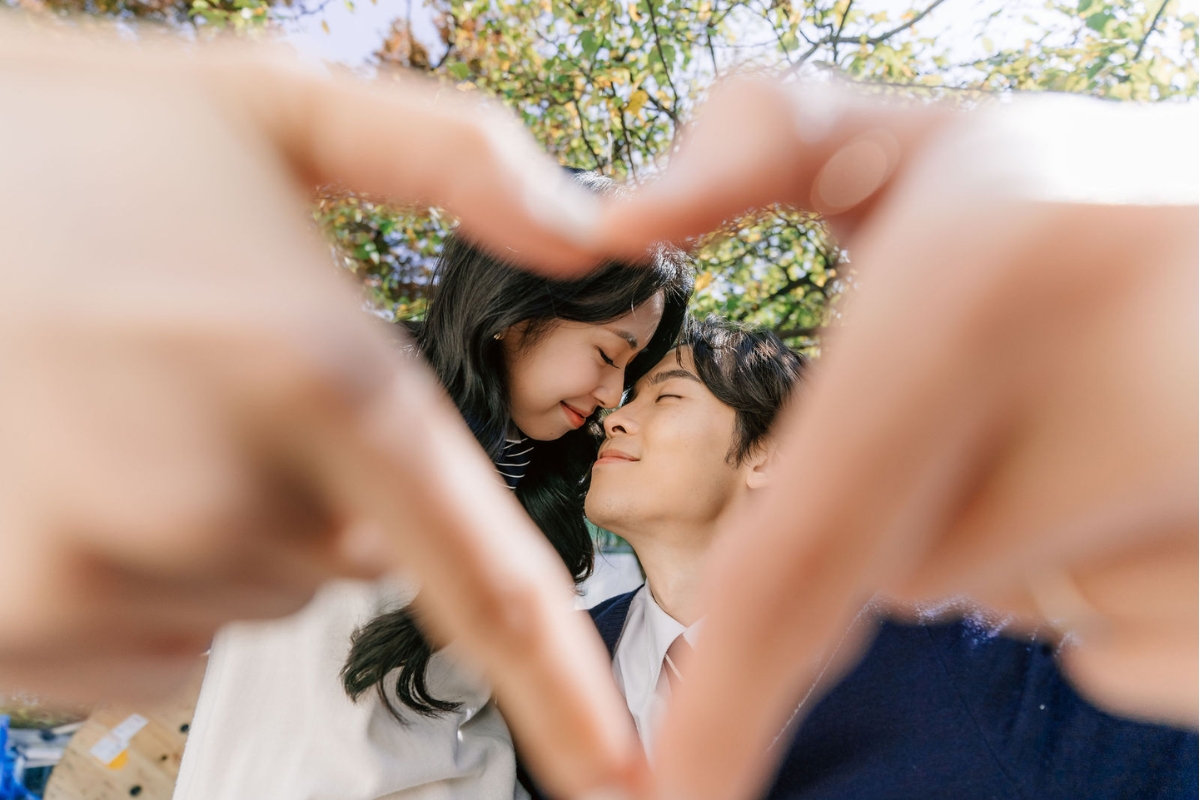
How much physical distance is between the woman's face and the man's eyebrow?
181 mm

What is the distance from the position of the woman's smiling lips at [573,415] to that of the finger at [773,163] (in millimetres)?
964

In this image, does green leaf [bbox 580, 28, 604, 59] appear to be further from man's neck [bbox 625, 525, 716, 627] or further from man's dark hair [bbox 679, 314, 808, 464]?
man's neck [bbox 625, 525, 716, 627]

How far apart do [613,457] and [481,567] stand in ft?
3.72

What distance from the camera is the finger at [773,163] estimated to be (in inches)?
10.5

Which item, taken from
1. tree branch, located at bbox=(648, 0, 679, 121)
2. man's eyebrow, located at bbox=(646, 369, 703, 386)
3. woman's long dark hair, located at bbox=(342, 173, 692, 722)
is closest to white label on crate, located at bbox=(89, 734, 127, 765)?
woman's long dark hair, located at bbox=(342, 173, 692, 722)

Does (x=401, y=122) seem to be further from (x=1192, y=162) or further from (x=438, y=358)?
(x=438, y=358)

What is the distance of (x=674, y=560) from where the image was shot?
1400 mm

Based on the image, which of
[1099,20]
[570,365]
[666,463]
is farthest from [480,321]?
[1099,20]

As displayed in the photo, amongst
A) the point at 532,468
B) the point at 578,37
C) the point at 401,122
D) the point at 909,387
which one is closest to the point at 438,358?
the point at 532,468

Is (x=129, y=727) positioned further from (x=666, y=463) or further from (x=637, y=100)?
(x=637, y=100)

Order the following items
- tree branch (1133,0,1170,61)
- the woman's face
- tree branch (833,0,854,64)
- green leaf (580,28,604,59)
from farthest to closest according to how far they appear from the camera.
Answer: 1. green leaf (580,28,604,59)
2. tree branch (833,0,854,64)
3. tree branch (1133,0,1170,61)
4. the woman's face

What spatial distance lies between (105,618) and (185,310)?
133mm

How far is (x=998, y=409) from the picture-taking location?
0.22 meters

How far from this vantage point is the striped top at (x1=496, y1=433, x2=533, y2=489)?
1.26 metres
